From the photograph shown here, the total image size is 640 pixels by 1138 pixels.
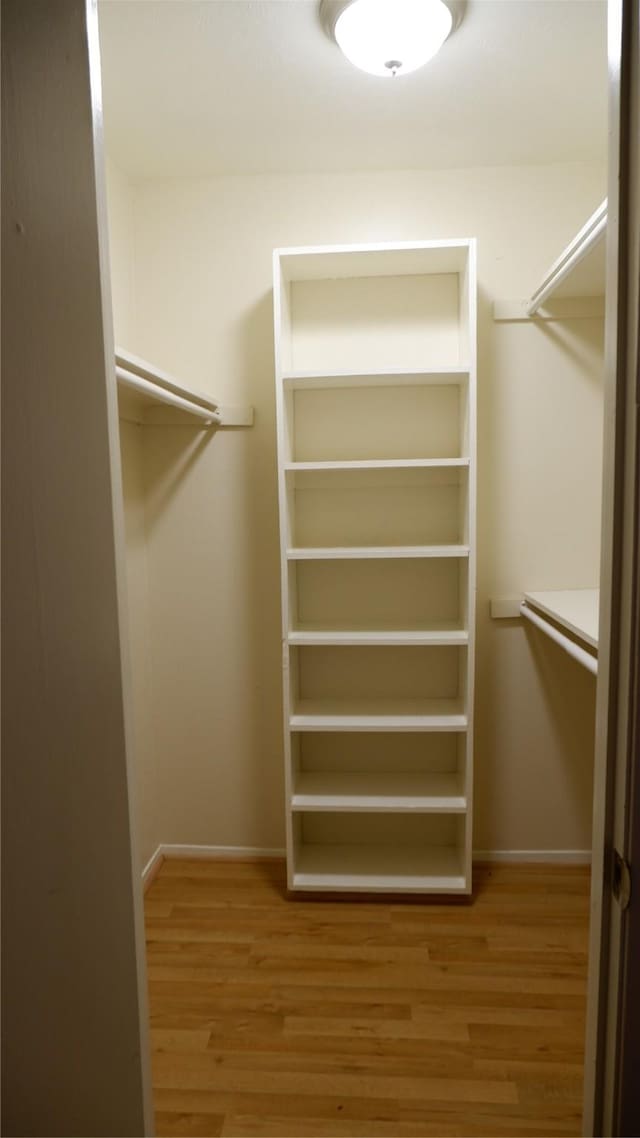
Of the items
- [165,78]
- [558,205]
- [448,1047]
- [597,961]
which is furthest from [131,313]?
[448,1047]

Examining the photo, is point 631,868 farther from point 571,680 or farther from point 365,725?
point 571,680

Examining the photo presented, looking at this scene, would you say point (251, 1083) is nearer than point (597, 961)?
No

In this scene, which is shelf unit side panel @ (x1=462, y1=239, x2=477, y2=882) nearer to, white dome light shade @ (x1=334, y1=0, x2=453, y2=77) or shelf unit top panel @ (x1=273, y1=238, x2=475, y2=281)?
shelf unit top panel @ (x1=273, y1=238, x2=475, y2=281)

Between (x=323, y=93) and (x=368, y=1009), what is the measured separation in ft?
8.62

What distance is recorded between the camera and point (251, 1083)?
1.50 metres

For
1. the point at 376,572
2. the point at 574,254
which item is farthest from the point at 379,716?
the point at 574,254

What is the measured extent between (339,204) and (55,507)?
2.05 m

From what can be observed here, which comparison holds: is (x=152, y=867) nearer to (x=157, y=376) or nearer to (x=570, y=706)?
(x=570, y=706)

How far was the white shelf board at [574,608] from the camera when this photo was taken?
150 centimetres

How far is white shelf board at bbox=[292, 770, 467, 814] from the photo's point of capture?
2135 millimetres

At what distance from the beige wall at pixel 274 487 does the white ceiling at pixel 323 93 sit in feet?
0.50

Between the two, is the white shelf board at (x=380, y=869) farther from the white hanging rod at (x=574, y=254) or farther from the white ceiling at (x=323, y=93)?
the white ceiling at (x=323, y=93)

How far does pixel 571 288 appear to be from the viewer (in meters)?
2.07

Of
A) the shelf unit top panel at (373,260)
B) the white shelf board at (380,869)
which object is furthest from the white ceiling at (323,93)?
the white shelf board at (380,869)
